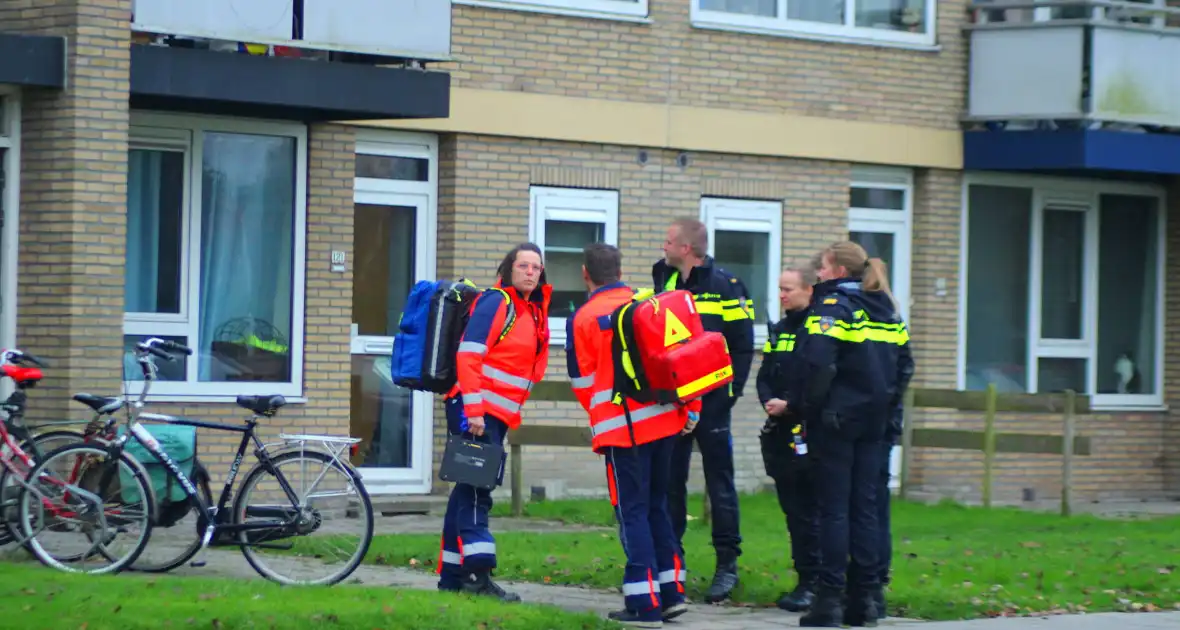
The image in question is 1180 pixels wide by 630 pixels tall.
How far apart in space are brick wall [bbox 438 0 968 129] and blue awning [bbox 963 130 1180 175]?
460 mm

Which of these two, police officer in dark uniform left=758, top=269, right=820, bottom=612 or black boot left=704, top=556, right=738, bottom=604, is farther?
black boot left=704, top=556, right=738, bottom=604

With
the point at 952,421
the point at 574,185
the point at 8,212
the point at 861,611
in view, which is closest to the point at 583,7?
the point at 574,185

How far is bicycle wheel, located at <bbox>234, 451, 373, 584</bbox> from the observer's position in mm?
10336

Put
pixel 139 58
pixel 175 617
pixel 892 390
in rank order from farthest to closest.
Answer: pixel 139 58
pixel 892 390
pixel 175 617

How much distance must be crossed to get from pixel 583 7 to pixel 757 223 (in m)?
2.62

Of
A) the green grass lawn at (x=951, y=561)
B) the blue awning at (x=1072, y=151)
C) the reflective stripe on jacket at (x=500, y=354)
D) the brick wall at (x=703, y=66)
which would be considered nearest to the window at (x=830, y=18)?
the brick wall at (x=703, y=66)

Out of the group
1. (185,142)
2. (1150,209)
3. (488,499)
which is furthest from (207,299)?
(1150,209)

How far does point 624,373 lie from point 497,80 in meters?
6.74

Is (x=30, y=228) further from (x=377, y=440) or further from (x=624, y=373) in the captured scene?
(x=624, y=373)

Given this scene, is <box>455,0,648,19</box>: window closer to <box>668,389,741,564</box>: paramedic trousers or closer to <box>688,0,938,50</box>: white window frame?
<box>688,0,938,50</box>: white window frame

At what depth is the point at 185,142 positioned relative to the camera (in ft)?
47.5

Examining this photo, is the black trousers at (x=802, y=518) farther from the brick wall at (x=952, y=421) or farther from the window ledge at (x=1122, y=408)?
the window ledge at (x=1122, y=408)

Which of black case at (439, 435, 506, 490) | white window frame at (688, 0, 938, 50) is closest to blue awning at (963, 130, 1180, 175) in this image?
white window frame at (688, 0, 938, 50)

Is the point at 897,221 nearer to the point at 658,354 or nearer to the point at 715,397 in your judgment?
the point at 715,397
